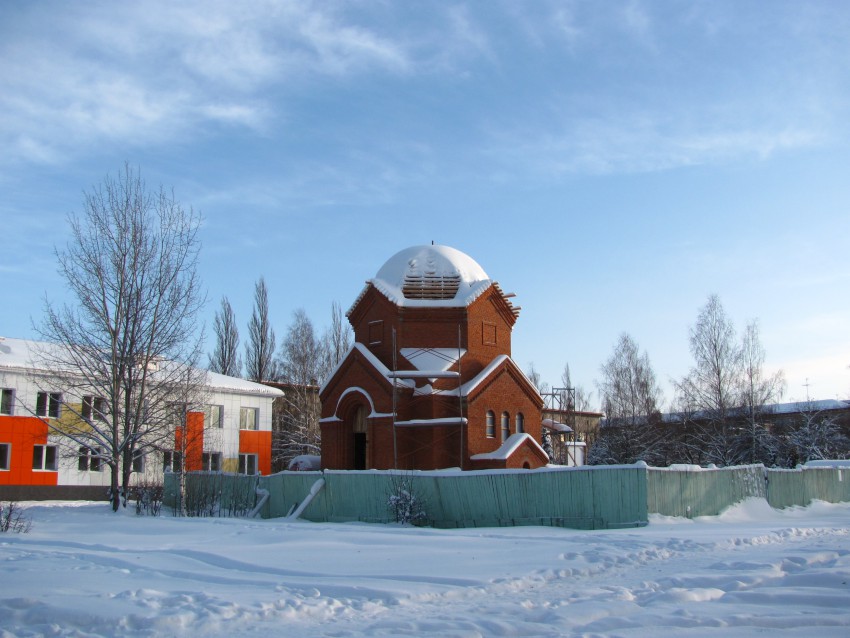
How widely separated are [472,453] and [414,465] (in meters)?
2.02

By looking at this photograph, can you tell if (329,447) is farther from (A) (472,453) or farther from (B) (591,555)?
(B) (591,555)

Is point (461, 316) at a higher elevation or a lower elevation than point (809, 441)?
higher

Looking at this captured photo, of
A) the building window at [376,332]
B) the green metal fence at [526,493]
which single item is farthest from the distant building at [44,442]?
the building window at [376,332]

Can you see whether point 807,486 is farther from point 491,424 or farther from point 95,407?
point 95,407

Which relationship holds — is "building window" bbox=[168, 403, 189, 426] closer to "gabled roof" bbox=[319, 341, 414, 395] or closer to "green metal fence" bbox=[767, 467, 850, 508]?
"gabled roof" bbox=[319, 341, 414, 395]

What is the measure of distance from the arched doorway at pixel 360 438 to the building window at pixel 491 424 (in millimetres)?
4450

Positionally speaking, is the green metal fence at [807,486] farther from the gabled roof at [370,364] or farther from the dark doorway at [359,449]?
the dark doorway at [359,449]

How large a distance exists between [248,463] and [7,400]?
39.4 feet

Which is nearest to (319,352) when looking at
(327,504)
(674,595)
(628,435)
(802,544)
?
(628,435)

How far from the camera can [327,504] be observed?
2061 centimetres

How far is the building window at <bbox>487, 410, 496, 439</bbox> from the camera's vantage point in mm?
27047

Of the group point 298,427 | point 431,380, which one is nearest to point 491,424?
point 431,380

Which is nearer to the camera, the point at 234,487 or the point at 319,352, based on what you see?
the point at 234,487

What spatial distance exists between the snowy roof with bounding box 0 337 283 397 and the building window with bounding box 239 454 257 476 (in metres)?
3.25
